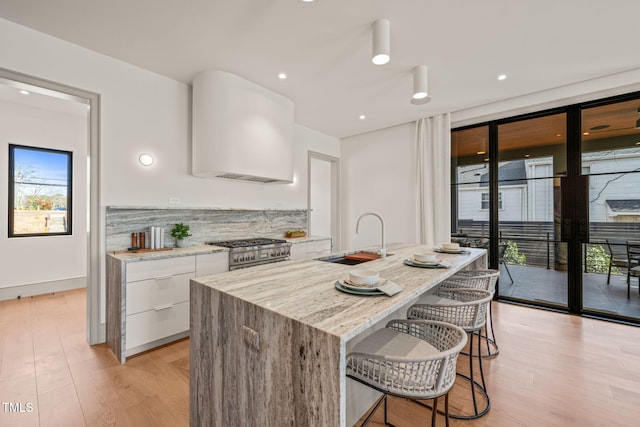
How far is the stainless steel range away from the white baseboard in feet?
9.09

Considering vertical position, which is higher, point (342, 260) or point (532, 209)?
point (532, 209)

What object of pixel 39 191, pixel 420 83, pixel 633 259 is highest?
pixel 420 83

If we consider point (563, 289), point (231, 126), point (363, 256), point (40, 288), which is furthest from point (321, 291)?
point (40, 288)

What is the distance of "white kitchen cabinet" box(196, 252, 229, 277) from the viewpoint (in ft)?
9.17

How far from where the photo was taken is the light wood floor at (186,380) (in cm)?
173

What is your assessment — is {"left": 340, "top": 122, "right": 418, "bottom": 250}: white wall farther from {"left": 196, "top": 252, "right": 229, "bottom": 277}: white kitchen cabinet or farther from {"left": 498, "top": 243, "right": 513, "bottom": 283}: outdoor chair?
{"left": 196, "top": 252, "right": 229, "bottom": 277}: white kitchen cabinet

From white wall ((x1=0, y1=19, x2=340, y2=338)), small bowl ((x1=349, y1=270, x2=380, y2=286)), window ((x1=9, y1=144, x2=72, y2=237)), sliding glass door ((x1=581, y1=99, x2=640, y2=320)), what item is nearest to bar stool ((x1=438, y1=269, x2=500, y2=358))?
small bowl ((x1=349, y1=270, x2=380, y2=286))

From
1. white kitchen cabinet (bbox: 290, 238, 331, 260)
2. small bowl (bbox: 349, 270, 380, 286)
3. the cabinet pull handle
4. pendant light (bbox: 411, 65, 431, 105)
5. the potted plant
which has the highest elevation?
pendant light (bbox: 411, 65, 431, 105)

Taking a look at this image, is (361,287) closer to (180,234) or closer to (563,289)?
(180,234)

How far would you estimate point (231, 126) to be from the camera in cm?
308

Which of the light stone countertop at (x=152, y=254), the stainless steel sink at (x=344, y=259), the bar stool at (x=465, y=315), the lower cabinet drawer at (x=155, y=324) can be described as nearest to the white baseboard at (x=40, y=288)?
the light stone countertop at (x=152, y=254)

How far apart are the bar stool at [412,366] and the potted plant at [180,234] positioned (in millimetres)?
2409

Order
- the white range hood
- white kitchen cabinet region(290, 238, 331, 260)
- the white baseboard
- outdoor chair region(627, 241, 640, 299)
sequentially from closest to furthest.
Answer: the white range hood
outdoor chair region(627, 241, 640, 299)
the white baseboard
white kitchen cabinet region(290, 238, 331, 260)

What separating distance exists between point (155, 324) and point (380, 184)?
3963 millimetres
